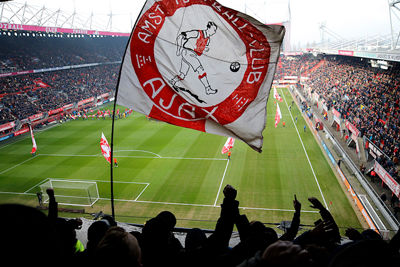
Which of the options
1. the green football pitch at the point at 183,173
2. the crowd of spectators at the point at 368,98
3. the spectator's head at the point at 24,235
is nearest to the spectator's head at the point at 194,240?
the spectator's head at the point at 24,235

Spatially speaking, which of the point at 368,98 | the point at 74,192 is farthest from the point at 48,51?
→ the point at 368,98

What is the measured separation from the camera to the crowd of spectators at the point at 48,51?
166ft

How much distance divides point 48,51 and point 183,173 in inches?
2101

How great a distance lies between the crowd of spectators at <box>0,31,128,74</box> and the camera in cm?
5072

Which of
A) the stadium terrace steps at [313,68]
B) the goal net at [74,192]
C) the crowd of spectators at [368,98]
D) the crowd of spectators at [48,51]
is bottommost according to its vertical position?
the goal net at [74,192]

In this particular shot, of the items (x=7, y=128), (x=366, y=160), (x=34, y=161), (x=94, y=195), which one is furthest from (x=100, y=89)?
(x=366, y=160)

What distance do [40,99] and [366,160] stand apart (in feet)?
154

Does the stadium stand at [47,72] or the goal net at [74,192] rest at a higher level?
the stadium stand at [47,72]

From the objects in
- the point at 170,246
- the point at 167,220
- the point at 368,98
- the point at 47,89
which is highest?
the point at 47,89

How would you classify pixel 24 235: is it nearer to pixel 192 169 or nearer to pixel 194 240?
pixel 194 240

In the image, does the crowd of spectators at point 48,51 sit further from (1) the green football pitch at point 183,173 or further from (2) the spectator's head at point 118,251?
(2) the spectator's head at point 118,251

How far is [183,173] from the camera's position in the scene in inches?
871

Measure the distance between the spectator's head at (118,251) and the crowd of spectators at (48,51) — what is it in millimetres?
53182

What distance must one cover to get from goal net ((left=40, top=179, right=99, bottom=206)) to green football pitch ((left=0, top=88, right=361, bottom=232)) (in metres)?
0.60
